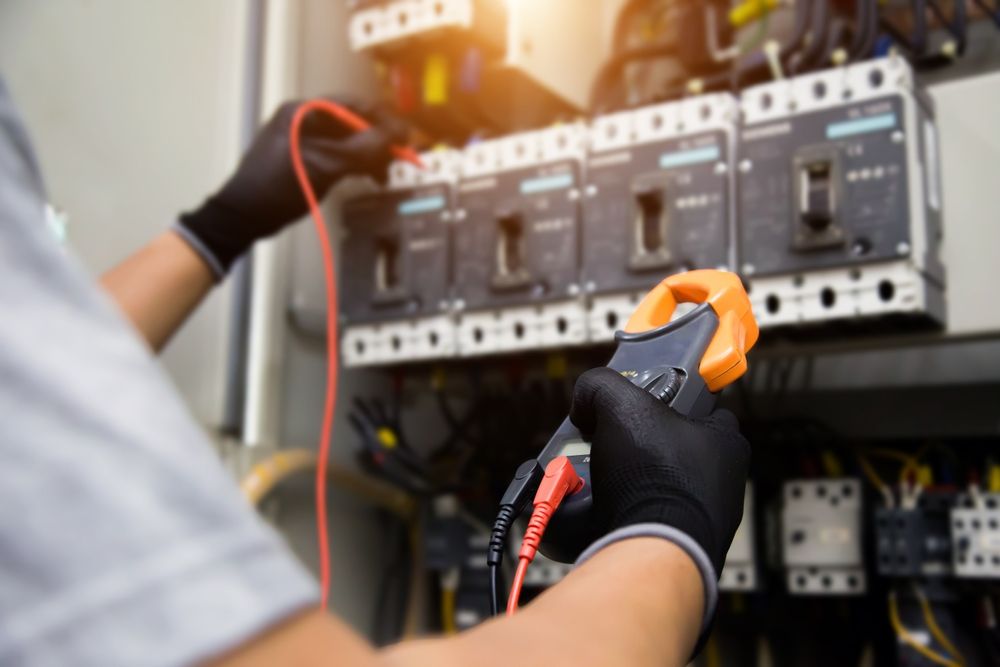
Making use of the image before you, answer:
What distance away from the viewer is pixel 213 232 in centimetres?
150

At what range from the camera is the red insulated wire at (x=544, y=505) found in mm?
663

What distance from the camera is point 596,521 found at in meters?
0.71

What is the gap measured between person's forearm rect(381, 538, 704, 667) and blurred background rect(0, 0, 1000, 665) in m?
0.81

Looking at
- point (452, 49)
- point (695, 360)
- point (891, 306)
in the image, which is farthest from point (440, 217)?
point (695, 360)

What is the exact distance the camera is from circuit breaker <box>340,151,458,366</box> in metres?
1.63

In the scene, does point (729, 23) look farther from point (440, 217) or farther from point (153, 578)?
point (153, 578)

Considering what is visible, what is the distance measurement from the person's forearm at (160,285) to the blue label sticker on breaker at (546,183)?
0.51m

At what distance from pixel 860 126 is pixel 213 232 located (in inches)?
37.3

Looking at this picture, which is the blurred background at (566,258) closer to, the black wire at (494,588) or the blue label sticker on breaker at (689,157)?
the blue label sticker on breaker at (689,157)

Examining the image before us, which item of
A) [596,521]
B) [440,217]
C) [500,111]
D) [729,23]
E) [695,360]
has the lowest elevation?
[596,521]

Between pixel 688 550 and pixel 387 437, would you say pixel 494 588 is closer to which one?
pixel 688 550

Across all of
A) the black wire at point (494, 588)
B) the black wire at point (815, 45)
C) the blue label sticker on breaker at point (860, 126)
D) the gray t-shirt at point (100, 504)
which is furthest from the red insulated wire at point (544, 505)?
the black wire at point (815, 45)

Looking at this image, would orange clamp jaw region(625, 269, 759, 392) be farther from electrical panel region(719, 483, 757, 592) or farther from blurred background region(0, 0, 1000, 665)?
electrical panel region(719, 483, 757, 592)

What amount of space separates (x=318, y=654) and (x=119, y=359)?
0.13m
